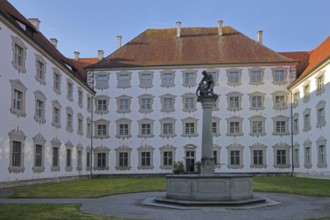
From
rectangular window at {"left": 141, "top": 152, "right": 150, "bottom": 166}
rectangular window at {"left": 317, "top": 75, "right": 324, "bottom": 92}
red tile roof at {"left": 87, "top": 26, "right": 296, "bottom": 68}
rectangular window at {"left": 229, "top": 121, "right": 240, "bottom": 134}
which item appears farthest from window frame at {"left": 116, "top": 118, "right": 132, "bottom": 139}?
rectangular window at {"left": 317, "top": 75, "right": 324, "bottom": 92}

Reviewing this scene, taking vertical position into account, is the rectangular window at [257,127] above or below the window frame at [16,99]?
below

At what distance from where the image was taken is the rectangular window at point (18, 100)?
2528 cm

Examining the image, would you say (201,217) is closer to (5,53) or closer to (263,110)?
(5,53)

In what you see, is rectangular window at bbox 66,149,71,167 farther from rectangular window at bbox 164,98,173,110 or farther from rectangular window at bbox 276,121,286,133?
rectangular window at bbox 276,121,286,133

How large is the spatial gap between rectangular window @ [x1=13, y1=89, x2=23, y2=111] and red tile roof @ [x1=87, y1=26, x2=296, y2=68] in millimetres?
18338

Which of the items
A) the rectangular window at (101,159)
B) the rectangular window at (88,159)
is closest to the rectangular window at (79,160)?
the rectangular window at (88,159)

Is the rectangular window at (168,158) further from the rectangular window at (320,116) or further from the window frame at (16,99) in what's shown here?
the window frame at (16,99)

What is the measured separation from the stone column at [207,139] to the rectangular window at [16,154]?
1347 cm

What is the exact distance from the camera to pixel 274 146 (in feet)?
137

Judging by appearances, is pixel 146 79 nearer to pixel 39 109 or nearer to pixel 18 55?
pixel 39 109

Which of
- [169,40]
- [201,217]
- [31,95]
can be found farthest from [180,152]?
[201,217]

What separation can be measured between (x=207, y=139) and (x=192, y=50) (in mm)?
29462

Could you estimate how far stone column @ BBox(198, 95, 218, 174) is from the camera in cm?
1600

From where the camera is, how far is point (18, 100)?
25.8m
